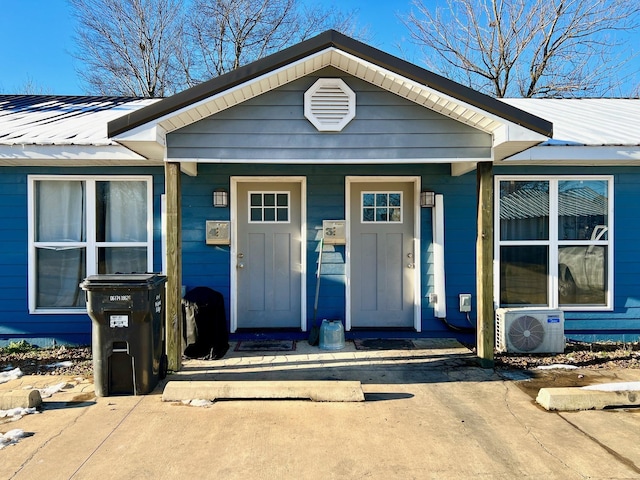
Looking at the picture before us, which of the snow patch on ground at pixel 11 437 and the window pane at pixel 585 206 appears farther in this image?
the window pane at pixel 585 206

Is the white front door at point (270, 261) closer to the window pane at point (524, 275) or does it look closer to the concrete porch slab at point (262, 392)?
the concrete porch slab at point (262, 392)

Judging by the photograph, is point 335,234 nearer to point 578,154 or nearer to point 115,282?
point 115,282

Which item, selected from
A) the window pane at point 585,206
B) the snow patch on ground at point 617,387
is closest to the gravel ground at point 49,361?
the snow patch on ground at point 617,387

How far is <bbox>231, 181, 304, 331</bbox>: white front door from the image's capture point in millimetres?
6035

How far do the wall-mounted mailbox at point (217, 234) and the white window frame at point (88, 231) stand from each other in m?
0.75

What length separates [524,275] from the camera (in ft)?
19.6

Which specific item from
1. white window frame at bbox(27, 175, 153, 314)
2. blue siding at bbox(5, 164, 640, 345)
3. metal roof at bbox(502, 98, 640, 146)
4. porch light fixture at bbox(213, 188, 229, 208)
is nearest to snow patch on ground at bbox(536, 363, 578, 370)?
blue siding at bbox(5, 164, 640, 345)

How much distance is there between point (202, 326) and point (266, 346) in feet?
2.96

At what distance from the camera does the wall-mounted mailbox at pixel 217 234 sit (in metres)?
5.75

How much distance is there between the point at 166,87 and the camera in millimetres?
16312

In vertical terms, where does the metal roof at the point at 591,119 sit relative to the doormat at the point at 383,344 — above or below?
above

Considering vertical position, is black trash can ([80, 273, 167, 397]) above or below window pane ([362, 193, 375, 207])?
below

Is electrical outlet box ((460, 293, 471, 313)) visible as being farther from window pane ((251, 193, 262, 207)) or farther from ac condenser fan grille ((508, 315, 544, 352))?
window pane ((251, 193, 262, 207))

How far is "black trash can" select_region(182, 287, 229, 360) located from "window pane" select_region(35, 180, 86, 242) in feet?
6.21
